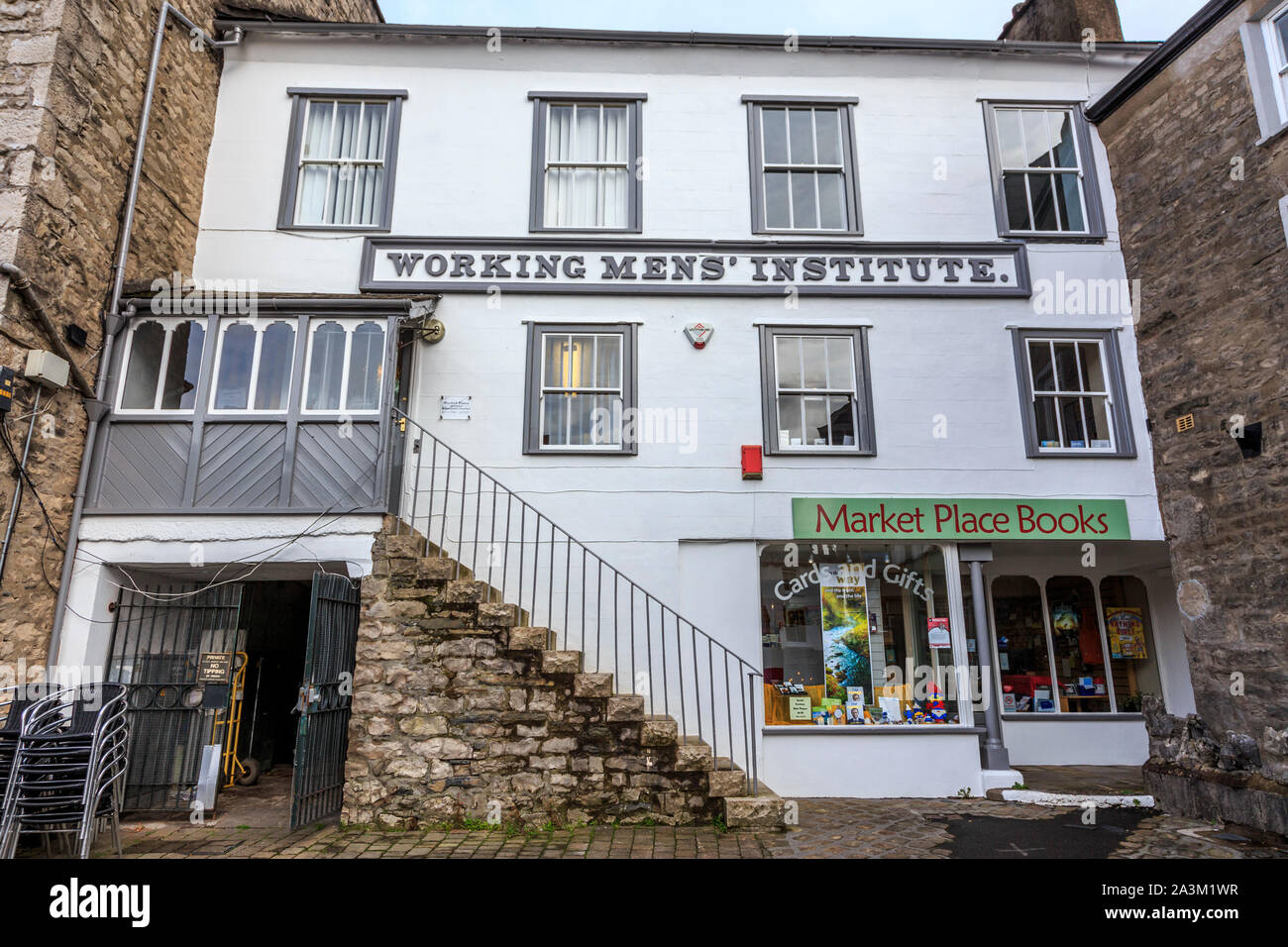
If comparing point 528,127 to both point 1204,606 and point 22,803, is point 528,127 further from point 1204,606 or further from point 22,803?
point 1204,606

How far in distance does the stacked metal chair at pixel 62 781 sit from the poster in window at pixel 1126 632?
37.9 ft

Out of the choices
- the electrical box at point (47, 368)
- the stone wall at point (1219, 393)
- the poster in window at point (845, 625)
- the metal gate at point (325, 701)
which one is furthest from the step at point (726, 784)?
the electrical box at point (47, 368)

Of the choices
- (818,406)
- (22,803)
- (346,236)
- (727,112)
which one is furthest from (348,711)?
(727,112)

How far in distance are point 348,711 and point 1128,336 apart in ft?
33.3

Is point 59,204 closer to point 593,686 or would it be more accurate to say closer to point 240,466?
point 240,466

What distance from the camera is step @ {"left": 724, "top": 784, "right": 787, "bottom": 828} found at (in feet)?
21.7

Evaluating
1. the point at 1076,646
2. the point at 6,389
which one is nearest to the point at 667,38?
the point at 6,389

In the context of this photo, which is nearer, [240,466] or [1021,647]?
[240,466]

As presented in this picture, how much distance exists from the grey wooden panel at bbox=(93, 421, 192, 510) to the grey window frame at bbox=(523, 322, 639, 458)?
3.59 metres

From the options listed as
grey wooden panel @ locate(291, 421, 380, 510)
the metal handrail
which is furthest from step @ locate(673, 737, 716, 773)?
grey wooden panel @ locate(291, 421, 380, 510)

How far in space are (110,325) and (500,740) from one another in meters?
6.03

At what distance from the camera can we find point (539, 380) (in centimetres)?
916

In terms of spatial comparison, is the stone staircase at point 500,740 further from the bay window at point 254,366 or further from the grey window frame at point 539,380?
the bay window at point 254,366

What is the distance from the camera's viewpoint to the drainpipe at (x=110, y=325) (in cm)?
754
